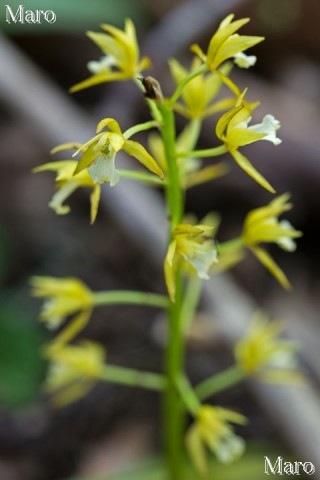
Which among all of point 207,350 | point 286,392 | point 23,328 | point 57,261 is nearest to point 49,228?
point 57,261

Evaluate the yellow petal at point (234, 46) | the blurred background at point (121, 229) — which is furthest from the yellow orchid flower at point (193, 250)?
the blurred background at point (121, 229)

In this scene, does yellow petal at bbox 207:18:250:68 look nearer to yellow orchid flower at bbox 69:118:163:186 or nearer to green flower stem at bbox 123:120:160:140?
green flower stem at bbox 123:120:160:140

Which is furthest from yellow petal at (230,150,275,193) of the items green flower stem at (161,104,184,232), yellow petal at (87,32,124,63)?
yellow petal at (87,32,124,63)

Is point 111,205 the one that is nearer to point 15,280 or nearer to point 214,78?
point 15,280

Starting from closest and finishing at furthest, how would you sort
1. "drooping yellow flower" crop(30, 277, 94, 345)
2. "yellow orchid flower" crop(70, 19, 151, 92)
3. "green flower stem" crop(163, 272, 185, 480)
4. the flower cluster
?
the flower cluster < "yellow orchid flower" crop(70, 19, 151, 92) < "green flower stem" crop(163, 272, 185, 480) < "drooping yellow flower" crop(30, 277, 94, 345)

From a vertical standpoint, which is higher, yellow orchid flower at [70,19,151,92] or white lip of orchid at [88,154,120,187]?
yellow orchid flower at [70,19,151,92]

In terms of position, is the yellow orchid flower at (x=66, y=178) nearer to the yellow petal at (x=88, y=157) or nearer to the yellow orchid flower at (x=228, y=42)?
the yellow petal at (x=88, y=157)
